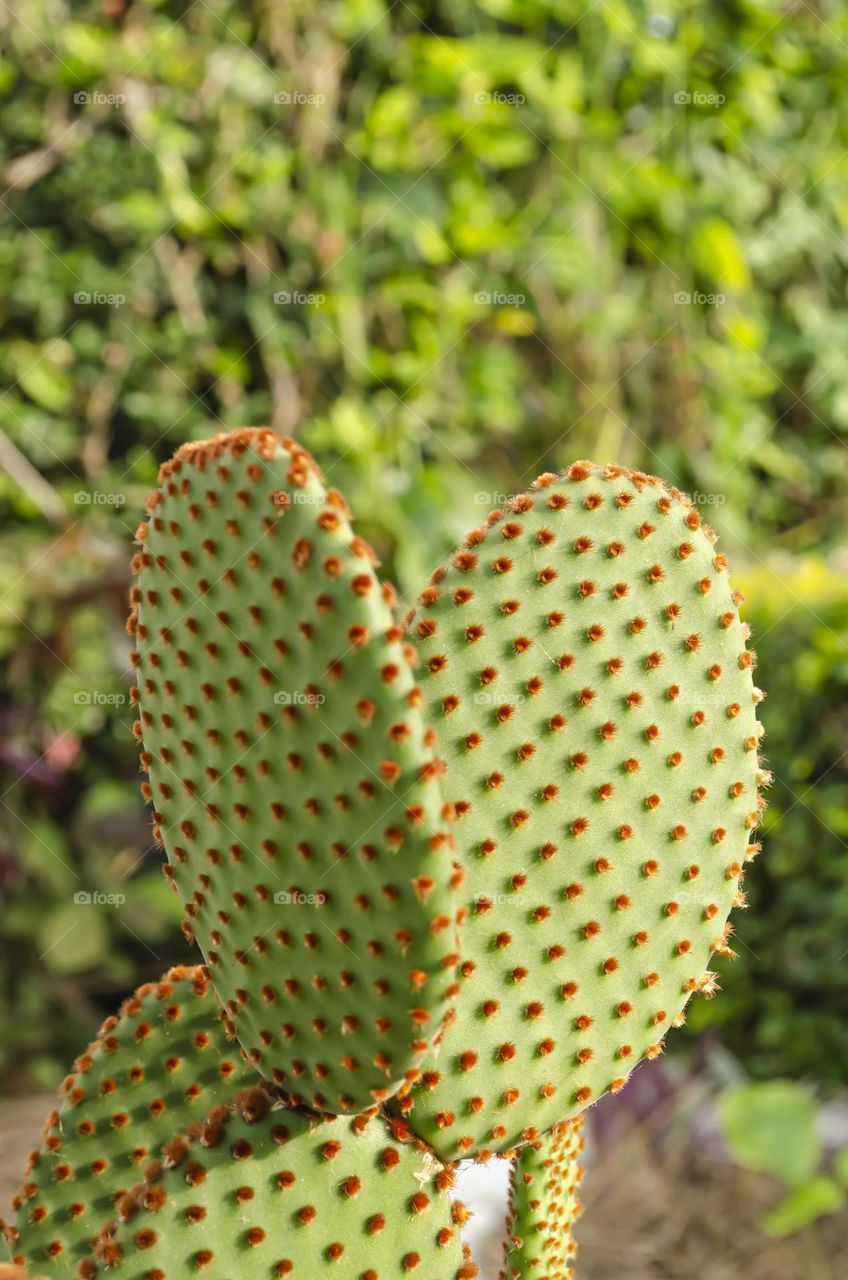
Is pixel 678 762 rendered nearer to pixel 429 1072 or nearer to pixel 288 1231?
pixel 429 1072

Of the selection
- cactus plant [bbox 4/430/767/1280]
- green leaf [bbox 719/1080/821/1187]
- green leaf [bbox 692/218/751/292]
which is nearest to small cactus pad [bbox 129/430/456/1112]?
cactus plant [bbox 4/430/767/1280]

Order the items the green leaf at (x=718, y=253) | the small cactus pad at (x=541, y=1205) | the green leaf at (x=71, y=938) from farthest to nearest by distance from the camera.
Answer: the green leaf at (x=718, y=253) < the green leaf at (x=71, y=938) < the small cactus pad at (x=541, y=1205)

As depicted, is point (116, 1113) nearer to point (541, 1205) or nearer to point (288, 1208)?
point (288, 1208)

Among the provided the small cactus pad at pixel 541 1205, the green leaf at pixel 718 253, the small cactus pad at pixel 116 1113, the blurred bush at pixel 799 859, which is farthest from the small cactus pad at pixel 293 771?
the green leaf at pixel 718 253

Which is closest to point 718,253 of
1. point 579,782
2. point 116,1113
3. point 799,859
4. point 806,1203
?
point 799,859

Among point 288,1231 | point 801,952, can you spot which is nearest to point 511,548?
point 288,1231

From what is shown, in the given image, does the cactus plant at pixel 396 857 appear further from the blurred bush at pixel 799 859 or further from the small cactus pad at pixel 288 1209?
the blurred bush at pixel 799 859
